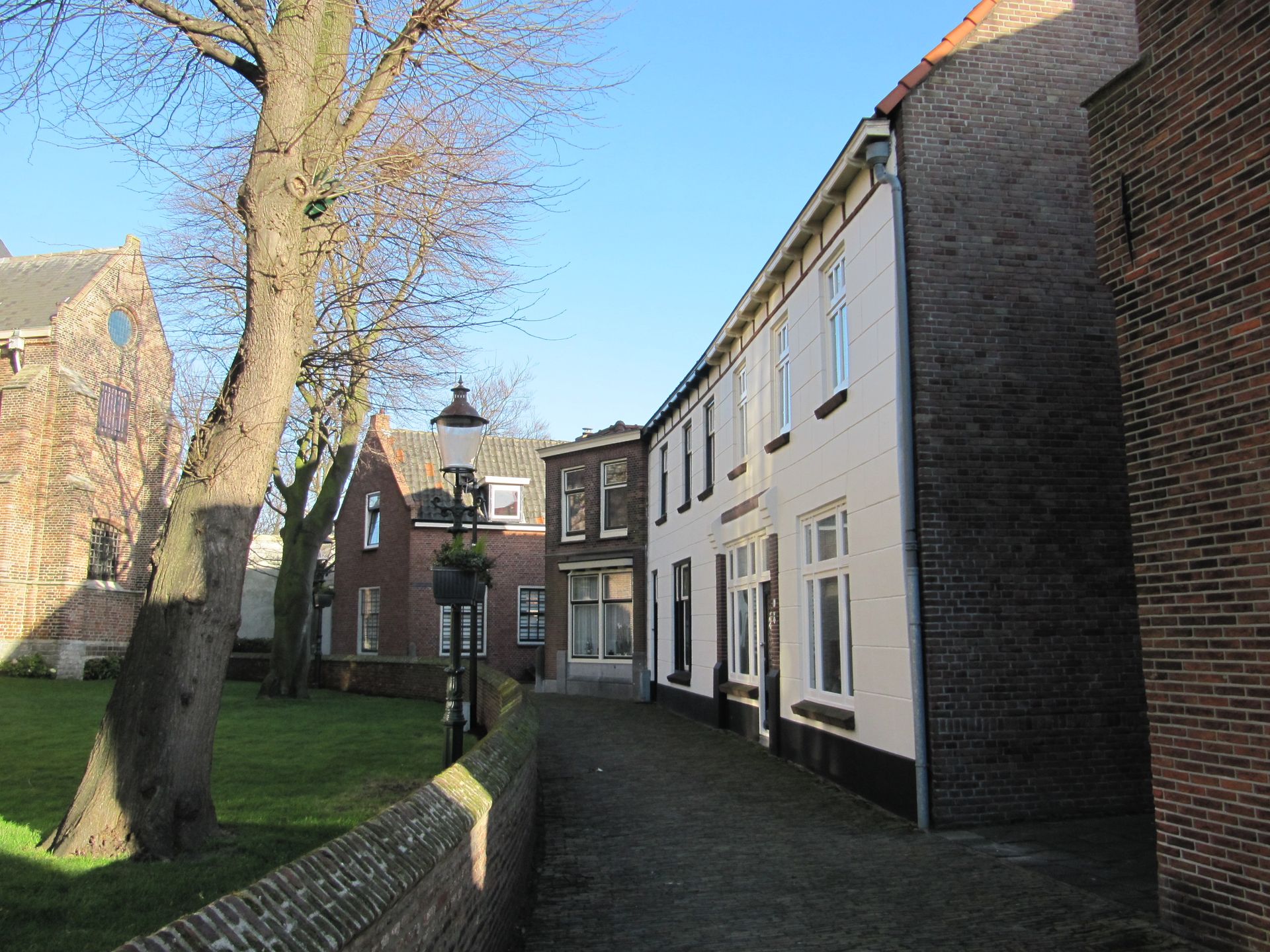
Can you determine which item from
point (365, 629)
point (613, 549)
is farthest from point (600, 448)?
point (365, 629)

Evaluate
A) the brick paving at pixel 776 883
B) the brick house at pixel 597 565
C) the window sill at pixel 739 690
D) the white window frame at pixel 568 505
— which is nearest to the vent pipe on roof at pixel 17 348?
the brick house at pixel 597 565

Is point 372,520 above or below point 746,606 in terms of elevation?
above

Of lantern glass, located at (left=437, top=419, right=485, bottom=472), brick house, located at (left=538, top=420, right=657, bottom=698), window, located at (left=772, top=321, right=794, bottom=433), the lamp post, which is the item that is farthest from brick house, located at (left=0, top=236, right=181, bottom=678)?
window, located at (left=772, top=321, right=794, bottom=433)

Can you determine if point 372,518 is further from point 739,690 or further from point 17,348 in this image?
point 739,690

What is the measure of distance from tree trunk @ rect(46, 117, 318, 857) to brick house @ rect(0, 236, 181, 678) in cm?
2163

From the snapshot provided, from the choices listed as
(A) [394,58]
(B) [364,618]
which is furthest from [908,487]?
(B) [364,618]

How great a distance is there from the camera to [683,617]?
21.0 meters

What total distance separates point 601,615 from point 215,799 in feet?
55.9

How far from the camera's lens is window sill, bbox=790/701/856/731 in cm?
1045

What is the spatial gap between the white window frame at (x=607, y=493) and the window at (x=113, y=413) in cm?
1394

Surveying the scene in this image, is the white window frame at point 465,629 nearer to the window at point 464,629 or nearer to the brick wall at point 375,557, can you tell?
the window at point 464,629

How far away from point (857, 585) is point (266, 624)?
1336 inches

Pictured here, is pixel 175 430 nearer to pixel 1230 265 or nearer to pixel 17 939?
pixel 17 939

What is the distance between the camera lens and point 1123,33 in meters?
10.3
